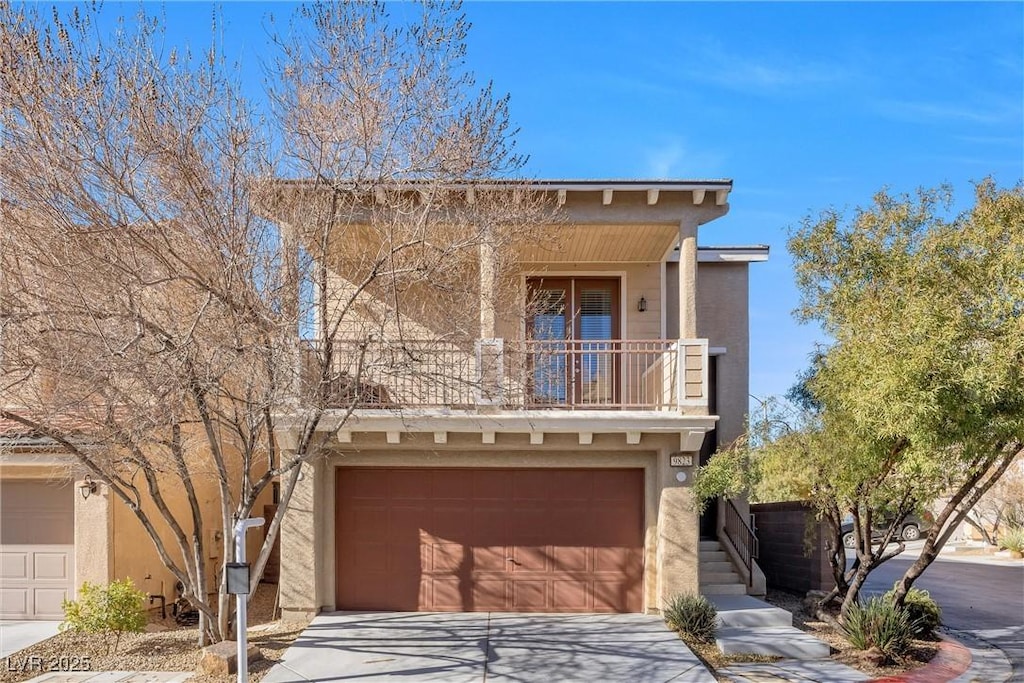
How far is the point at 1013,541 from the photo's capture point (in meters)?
22.2

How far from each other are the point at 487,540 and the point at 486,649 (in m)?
2.13

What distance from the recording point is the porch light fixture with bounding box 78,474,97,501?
1073cm

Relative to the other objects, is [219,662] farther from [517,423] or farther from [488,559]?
[517,423]

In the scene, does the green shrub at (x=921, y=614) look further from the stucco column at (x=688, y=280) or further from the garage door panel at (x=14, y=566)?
the garage door panel at (x=14, y=566)

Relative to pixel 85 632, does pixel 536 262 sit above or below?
above

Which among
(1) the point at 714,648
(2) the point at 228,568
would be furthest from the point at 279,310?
(1) the point at 714,648

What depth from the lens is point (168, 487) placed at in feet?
40.2

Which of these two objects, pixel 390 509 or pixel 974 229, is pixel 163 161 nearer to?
pixel 390 509

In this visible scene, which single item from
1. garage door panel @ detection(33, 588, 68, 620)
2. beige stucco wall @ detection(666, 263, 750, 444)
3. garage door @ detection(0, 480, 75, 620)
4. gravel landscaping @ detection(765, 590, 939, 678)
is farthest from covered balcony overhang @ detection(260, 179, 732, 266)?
garage door panel @ detection(33, 588, 68, 620)

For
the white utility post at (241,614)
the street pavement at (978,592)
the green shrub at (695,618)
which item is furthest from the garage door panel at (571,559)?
the street pavement at (978,592)

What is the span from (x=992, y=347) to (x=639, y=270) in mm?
5963

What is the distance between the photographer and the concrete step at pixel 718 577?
499 inches

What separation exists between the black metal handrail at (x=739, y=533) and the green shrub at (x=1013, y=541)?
1293 cm

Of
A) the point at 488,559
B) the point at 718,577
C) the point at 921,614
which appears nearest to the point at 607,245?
the point at 488,559
